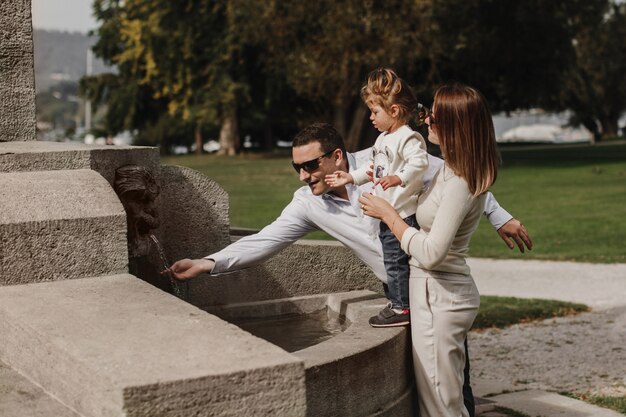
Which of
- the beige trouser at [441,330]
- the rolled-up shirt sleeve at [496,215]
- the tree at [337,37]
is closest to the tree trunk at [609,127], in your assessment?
the tree at [337,37]

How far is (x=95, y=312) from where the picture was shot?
3758 millimetres

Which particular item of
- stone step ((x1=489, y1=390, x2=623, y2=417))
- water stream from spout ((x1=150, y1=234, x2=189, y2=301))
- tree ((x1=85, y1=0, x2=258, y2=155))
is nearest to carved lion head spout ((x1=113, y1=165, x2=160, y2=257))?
water stream from spout ((x1=150, y1=234, x2=189, y2=301))

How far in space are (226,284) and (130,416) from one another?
297 centimetres

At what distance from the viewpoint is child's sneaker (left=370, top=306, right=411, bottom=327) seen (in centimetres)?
459

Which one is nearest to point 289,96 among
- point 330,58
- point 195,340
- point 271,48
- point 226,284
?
point 271,48

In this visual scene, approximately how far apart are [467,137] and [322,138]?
3.34ft

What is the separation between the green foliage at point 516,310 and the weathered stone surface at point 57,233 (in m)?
5.02

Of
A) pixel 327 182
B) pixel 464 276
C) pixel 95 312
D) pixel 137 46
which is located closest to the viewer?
pixel 95 312

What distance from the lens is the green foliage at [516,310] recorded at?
30.0ft

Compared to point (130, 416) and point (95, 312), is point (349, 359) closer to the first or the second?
point (95, 312)

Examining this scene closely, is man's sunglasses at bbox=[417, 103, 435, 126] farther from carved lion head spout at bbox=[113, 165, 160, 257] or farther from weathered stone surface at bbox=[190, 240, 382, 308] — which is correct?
weathered stone surface at bbox=[190, 240, 382, 308]

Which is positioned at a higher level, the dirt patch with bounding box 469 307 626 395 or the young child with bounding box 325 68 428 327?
the young child with bounding box 325 68 428 327

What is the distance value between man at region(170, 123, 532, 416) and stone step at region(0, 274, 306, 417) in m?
0.96

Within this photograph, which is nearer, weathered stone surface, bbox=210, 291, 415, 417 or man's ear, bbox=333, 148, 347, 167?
weathered stone surface, bbox=210, 291, 415, 417
